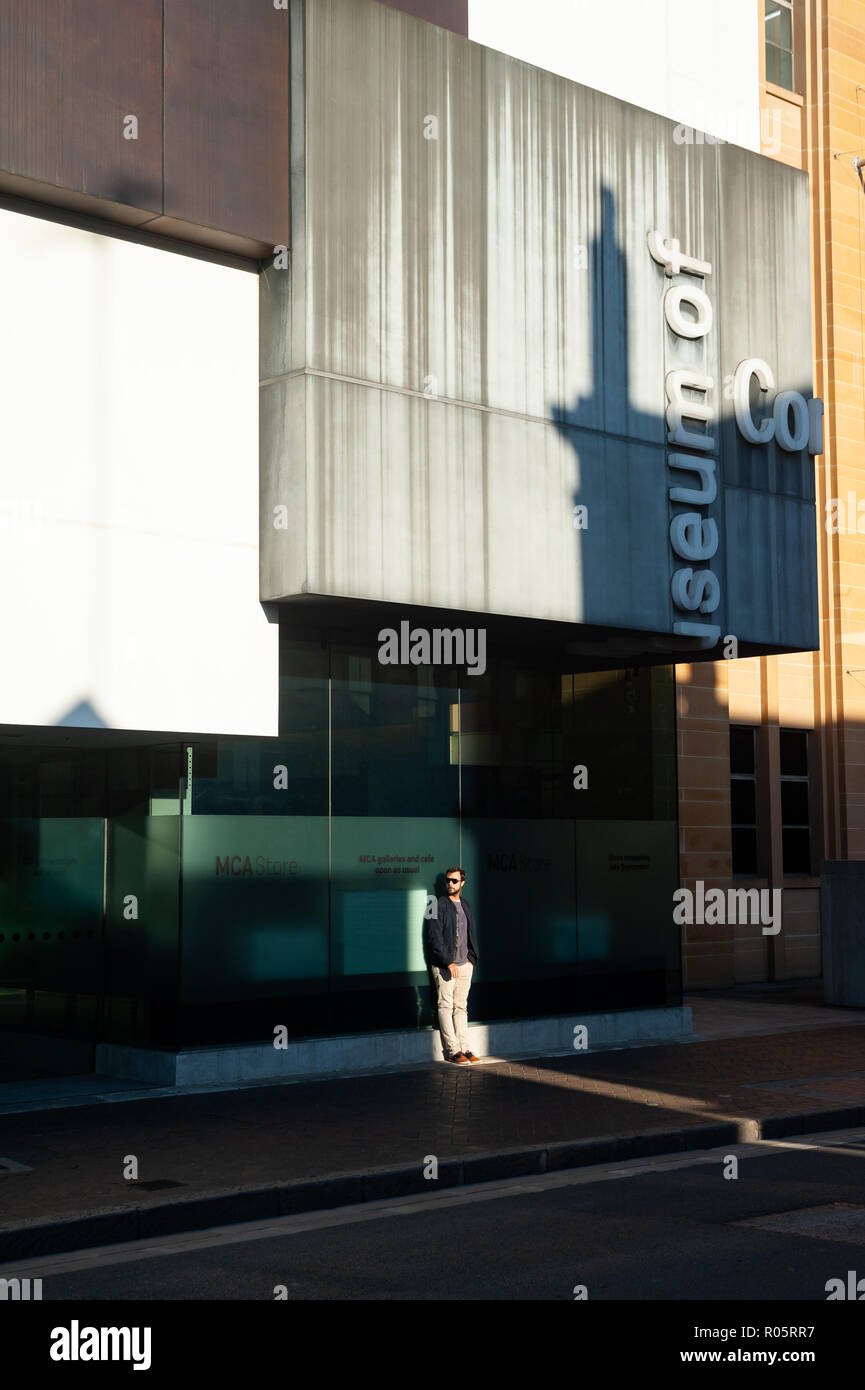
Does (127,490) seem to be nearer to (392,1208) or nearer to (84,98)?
(84,98)

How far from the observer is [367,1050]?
14.1 meters

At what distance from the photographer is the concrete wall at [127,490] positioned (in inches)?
450

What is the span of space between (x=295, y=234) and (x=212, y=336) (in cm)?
109

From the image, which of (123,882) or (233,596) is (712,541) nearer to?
(233,596)

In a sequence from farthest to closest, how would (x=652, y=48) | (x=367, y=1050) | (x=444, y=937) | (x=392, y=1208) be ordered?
(x=652, y=48)
(x=444, y=937)
(x=367, y=1050)
(x=392, y=1208)

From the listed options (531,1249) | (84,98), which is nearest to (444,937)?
(531,1249)

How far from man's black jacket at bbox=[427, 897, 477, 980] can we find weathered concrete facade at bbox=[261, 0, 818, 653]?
2.94 metres

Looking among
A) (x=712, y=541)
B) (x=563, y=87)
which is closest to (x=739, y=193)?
(x=563, y=87)

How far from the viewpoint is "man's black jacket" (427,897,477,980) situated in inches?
565

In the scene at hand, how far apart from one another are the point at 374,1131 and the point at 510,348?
22.8 feet

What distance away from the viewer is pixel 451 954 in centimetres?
1434

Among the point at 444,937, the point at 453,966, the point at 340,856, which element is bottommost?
the point at 453,966

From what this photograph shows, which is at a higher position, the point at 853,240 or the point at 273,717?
the point at 853,240

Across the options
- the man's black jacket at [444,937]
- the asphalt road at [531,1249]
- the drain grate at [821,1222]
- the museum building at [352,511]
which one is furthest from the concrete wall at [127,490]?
the drain grate at [821,1222]
